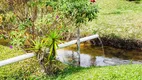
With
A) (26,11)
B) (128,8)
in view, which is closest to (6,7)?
(26,11)

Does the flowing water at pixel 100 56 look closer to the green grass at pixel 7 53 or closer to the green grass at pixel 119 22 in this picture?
the green grass at pixel 119 22

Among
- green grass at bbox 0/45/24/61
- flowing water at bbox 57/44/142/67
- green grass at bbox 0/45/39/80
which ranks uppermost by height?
green grass at bbox 0/45/24/61

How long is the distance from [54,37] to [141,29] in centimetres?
795

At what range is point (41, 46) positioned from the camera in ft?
33.8

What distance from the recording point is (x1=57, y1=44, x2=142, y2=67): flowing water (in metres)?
14.4

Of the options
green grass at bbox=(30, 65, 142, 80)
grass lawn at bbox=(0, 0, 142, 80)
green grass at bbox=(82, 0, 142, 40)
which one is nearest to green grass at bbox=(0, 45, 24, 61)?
grass lawn at bbox=(0, 0, 142, 80)

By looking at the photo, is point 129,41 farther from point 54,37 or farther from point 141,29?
point 54,37

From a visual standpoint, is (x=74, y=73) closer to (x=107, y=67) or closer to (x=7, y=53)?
(x=107, y=67)

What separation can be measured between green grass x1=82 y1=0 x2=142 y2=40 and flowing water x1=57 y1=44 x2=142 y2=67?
943mm

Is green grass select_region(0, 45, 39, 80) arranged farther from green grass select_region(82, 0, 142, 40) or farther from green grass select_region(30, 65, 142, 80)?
green grass select_region(82, 0, 142, 40)

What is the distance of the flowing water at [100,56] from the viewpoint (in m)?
14.4

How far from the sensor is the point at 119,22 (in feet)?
60.1

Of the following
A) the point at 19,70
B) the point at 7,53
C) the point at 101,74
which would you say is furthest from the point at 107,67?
the point at 7,53

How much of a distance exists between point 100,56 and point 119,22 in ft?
12.1
